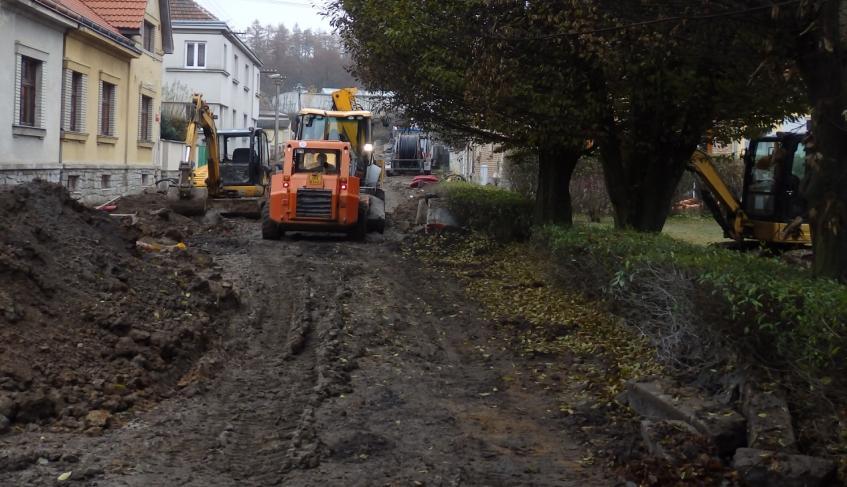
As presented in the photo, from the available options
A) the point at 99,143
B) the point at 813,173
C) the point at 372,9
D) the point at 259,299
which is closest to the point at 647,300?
the point at 813,173

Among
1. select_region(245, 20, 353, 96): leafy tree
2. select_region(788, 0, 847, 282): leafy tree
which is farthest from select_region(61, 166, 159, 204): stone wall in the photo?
select_region(245, 20, 353, 96): leafy tree

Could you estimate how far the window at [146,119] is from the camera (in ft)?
91.7

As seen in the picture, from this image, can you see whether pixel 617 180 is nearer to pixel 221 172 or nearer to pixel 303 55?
pixel 221 172

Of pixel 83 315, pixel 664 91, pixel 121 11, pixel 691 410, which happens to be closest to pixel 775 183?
pixel 664 91

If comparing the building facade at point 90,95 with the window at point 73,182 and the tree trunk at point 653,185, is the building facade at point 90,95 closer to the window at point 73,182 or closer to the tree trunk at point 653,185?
the window at point 73,182

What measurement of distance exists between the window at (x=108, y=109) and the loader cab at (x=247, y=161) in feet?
9.40

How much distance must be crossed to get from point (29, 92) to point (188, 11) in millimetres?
25653

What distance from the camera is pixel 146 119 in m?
28.5

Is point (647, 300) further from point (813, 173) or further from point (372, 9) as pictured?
point (372, 9)

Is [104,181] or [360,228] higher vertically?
[104,181]

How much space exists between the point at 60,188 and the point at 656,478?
31.6 feet

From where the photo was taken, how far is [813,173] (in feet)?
24.2

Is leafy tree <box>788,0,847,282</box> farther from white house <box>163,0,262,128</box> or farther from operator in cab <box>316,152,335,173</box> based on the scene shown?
white house <box>163,0,262,128</box>

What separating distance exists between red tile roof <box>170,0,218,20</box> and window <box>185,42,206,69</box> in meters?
1.40
